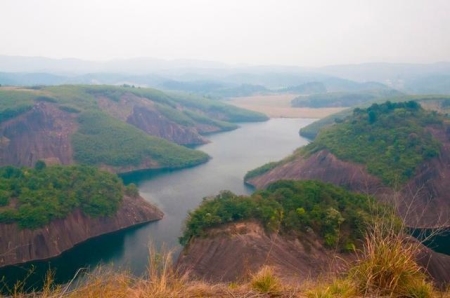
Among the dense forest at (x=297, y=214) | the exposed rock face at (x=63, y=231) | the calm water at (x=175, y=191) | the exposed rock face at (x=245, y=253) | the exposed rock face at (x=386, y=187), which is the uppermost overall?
the dense forest at (x=297, y=214)

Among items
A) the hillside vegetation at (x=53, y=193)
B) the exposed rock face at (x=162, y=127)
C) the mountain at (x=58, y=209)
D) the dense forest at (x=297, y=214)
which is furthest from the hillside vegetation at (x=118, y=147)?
the dense forest at (x=297, y=214)

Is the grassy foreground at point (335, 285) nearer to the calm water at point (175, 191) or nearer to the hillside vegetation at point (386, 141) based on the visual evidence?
the calm water at point (175, 191)

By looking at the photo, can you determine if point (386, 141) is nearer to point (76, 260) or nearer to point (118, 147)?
point (76, 260)

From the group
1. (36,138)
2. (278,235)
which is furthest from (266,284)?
(36,138)

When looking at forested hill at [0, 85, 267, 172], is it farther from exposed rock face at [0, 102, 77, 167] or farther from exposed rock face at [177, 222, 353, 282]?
exposed rock face at [177, 222, 353, 282]

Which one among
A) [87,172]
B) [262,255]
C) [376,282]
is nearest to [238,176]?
[87,172]

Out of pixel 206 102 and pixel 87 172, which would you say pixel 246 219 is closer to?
pixel 87 172
